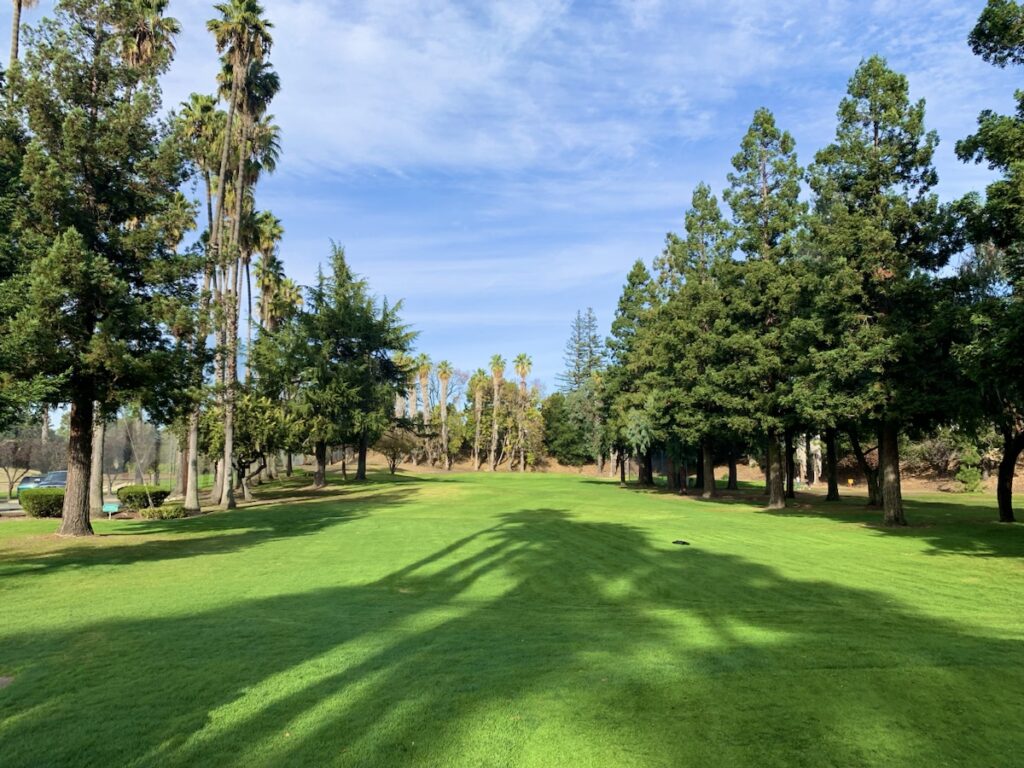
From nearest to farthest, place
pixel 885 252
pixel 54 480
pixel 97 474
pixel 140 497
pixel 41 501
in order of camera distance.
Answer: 1. pixel 885 252
2. pixel 41 501
3. pixel 97 474
4. pixel 140 497
5. pixel 54 480

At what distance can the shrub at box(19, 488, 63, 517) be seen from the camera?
23891 millimetres

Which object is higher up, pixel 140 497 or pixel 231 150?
pixel 231 150

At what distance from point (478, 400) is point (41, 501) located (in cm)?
6383

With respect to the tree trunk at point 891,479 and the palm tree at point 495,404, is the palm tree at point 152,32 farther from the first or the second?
the palm tree at point 495,404

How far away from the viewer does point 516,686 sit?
5.48 m

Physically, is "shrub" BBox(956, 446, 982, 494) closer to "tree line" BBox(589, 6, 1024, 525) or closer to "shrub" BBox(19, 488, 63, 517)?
"tree line" BBox(589, 6, 1024, 525)

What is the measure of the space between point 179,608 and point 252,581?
7.99 feet

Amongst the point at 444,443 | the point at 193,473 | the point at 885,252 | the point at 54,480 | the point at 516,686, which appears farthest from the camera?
the point at 444,443

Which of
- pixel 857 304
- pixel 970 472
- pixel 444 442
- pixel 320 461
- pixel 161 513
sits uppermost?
pixel 857 304

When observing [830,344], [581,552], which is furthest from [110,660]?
[830,344]

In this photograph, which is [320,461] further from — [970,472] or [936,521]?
[970,472]

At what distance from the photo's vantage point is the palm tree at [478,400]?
86500 millimetres

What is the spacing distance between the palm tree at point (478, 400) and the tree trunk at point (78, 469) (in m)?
68.3

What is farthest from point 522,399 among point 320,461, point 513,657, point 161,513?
point 513,657
